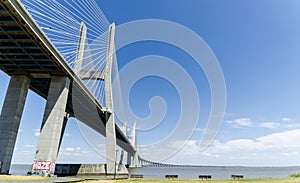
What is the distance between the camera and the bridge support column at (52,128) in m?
34.5

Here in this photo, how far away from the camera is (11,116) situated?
122 ft

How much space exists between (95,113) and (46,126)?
66.6 feet

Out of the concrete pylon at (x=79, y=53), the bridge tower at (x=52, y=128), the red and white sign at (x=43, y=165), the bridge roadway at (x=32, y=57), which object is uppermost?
the concrete pylon at (x=79, y=53)

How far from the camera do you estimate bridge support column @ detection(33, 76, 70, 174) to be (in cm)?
3447

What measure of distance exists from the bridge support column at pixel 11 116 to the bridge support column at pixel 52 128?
14.0 feet

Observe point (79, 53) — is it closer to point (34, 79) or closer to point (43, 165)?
point (34, 79)

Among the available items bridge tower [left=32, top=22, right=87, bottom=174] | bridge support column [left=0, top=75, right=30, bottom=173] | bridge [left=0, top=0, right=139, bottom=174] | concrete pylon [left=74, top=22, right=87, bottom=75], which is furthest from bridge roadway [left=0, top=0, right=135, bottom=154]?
concrete pylon [left=74, top=22, right=87, bottom=75]

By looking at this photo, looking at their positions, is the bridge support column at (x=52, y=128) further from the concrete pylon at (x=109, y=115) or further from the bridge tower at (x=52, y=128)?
the concrete pylon at (x=109, y=115)

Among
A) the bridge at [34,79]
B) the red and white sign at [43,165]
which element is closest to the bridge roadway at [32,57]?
the bridge at [34,79]

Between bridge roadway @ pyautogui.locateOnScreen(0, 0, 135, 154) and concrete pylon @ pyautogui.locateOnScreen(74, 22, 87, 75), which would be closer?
bridge roadway @ pyautogui.locateOnScreen(0, 0, 135, 154)

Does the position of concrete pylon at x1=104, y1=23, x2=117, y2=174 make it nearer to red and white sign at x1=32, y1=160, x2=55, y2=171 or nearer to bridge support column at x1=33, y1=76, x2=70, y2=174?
bridge support column at x1=33, y1=76, x2=70, y2=174

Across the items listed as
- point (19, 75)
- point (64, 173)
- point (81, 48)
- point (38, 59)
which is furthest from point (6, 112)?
point (64, 173)

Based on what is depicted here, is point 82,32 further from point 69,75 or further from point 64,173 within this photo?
point 64,173

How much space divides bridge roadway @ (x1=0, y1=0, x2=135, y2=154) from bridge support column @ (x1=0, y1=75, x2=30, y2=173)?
193 cm
